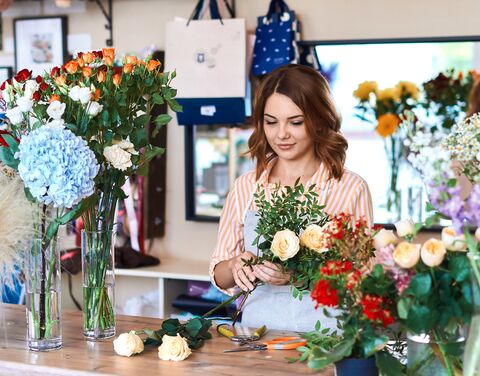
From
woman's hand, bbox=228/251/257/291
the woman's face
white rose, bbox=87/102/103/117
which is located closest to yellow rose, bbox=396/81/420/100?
the woman's face

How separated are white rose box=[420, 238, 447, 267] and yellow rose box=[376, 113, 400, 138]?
228 cm

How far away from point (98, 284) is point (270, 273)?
44 cm

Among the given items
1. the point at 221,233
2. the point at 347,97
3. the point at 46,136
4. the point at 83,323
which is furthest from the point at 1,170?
the point at 347,97

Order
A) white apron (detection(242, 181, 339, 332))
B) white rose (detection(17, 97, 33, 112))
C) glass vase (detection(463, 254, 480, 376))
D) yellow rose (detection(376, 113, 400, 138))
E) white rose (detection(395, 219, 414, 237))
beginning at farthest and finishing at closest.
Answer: yellow rose (detection(376, 113, 400, 138))
white apron (detection(242, 181, 339, 332))
white rose (detection(17, 97, 33, 112))
white rose (detection(395, 219, 414, 237))
glass vase (detection(463, 254, 480, 376))

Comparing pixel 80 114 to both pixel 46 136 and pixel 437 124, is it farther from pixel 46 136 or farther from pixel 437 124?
pixel 437 124

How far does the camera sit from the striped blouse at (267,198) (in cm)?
253

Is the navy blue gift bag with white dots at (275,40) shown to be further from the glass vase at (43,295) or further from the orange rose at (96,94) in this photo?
the glass vase at (43,295)

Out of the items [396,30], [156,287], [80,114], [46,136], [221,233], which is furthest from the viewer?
→ [156,287]

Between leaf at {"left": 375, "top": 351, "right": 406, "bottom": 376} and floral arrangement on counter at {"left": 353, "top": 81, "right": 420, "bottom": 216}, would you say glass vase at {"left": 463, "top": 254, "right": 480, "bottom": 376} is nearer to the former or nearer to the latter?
leaf at {"left": 375, "top": 351, "right": 406, "bottom": 376}

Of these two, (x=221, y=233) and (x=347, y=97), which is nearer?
(x=221, y=233)

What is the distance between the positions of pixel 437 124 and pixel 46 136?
2.32m

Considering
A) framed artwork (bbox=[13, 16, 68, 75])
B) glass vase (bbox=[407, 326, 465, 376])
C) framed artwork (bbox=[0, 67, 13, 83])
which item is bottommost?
glass vase (bbox=[407, 326, 465, 376])

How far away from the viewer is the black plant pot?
159 cm

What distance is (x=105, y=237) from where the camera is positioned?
6.71ft
